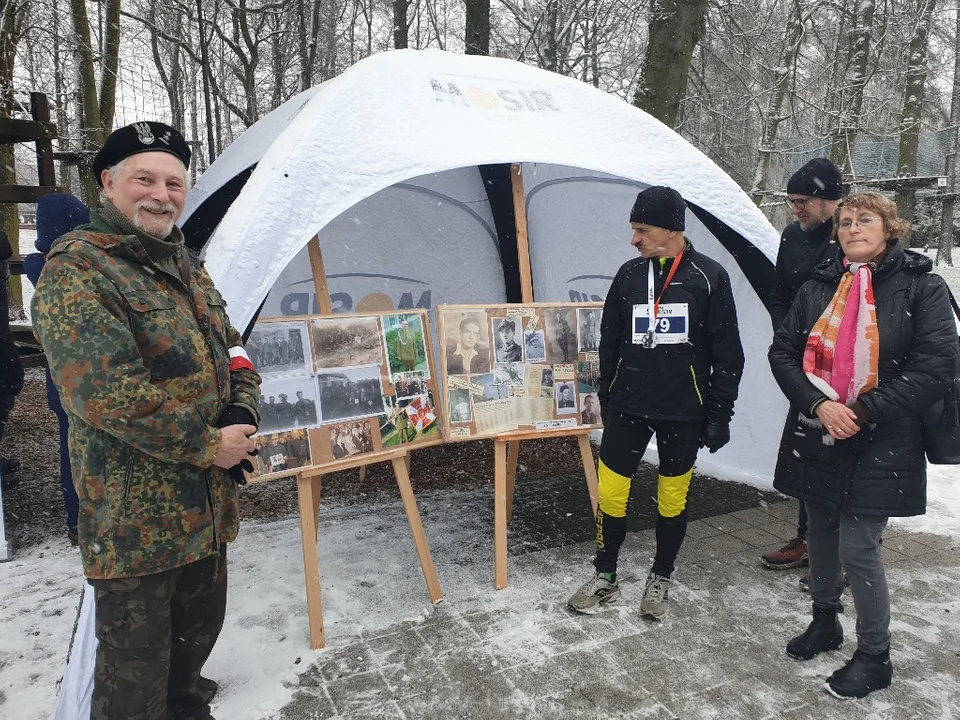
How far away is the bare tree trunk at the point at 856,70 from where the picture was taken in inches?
477

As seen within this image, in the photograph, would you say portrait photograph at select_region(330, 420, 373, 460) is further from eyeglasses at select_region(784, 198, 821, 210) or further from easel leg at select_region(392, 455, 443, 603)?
eyeglasses at select_region(784, 198, 821, 210)

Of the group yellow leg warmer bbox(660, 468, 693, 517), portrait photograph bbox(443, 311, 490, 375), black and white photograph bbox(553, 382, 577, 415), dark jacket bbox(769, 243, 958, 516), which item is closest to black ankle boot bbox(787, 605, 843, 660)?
dark jacket bbox(769, 243, 958, 516)

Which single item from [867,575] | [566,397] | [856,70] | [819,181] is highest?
[856,70]

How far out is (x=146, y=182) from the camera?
193 cm

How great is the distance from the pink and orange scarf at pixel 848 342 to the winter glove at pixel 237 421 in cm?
215

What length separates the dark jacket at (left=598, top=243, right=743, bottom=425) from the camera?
3.01 meters

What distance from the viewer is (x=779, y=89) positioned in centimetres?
1162

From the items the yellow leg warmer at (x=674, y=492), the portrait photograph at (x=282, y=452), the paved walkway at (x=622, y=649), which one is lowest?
the paved walkway at (x=622, y=649)

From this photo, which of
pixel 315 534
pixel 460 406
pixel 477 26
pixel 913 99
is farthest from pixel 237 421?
pixel 913 99

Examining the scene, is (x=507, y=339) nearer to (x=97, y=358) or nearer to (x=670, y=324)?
(x=670, y=324)

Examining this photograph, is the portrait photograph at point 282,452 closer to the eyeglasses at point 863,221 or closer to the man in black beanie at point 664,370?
the man in black beanie at point 664,370

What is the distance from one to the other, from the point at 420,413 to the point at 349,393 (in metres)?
0.40

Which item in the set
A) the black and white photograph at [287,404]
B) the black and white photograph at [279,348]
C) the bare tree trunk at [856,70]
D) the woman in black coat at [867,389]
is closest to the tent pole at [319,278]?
the black and white photograph at [279,348]

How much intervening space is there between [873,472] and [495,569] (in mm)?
1861
